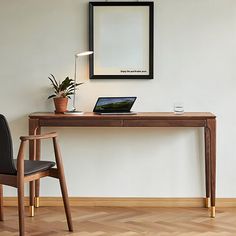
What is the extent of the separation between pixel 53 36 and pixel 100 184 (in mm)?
1228

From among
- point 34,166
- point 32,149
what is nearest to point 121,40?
point 32,149

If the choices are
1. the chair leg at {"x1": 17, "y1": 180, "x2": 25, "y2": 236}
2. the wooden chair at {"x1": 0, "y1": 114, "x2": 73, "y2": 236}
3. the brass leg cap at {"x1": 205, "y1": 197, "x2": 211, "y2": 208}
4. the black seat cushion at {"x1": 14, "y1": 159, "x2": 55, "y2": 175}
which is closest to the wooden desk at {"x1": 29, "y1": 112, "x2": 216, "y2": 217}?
the brass leg cap at {"x1": 205, "y1": 197, "x2": 211, "y2": 208}

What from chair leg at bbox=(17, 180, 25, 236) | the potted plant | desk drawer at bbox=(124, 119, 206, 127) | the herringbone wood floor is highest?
the potted plant

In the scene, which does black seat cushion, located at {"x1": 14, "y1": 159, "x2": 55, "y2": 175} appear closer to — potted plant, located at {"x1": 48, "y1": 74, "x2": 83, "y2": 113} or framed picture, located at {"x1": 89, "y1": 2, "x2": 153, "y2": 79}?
potted plant, located at {"x1": 48, "y1": 74, "x2": 83, "y2": 113}

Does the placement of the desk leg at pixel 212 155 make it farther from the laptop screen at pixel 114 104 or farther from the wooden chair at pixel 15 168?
the wooden chair at pixel 15 168

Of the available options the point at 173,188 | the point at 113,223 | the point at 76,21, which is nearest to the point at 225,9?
the point at 76,21

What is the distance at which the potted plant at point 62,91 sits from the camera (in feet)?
13.5

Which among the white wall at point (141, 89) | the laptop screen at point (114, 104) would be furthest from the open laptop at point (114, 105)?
the white wall at point (141, 89)

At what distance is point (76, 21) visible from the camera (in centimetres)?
426

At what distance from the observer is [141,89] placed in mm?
4281

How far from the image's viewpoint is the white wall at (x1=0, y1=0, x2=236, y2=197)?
4234 mm

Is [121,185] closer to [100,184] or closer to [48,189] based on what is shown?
[100,184]

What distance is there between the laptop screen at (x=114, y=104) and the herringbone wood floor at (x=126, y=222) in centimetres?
78

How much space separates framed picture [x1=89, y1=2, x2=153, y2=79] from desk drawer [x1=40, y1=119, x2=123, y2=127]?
1.62 ft
